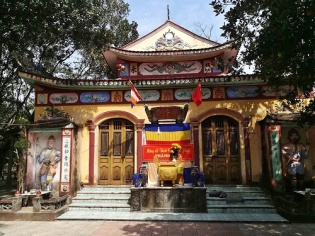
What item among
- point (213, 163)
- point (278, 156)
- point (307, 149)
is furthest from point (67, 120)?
point (307, 149)

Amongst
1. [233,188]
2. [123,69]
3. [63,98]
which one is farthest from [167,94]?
[233,188]

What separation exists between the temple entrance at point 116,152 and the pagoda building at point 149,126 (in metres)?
0.04

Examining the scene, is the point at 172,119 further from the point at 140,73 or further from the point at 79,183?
the point at 79,183

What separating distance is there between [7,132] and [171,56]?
22.8 ft

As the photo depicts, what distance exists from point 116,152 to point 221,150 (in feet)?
12.4

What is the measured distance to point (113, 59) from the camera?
494 inches

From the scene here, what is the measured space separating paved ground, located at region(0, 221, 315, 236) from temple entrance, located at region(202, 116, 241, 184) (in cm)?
310

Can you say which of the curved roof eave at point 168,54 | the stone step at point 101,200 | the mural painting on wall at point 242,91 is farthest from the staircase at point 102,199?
the curved roof eave at point 168,54

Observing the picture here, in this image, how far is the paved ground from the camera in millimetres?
6350

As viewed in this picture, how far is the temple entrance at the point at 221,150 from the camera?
10.1 m

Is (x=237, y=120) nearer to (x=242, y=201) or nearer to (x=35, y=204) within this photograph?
(x=242, y=201)

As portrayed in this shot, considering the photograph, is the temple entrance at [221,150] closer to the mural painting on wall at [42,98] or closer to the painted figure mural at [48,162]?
the painted figure mural at [48,162]

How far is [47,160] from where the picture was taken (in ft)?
32.0

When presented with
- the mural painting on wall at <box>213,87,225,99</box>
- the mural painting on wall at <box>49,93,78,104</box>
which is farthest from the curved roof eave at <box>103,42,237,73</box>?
the mural painting on wall at <box>49,93,78,104</box>
